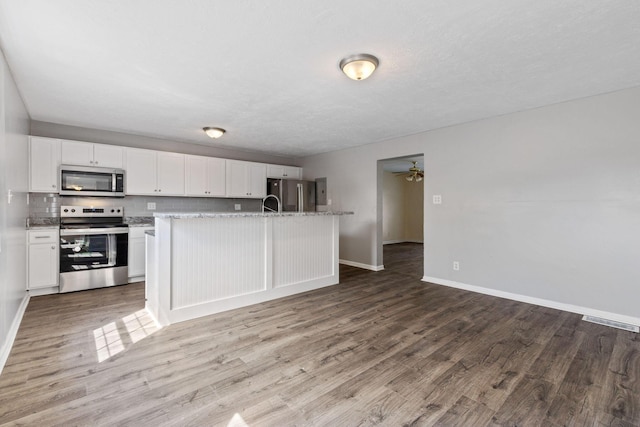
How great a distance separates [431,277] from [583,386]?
8.68 ft

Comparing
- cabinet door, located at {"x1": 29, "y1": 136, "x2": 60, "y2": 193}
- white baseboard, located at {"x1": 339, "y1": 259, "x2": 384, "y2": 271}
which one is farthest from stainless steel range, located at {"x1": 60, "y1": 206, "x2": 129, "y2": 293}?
white baseboard, located at {"x1": 339, "y1": 259, "x2": 384, "y2": 271}

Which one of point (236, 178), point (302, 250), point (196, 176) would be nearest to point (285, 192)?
A: point (236, 178)

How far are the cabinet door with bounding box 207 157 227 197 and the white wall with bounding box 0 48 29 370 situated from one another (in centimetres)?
259

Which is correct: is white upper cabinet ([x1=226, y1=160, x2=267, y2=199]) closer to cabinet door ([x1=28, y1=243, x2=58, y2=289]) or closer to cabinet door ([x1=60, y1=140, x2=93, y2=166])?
cabinet door ([x1=60, y1=140, x2=93, y2=166])

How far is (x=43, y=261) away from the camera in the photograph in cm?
377

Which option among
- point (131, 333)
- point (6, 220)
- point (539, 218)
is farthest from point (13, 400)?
point (539, 218)

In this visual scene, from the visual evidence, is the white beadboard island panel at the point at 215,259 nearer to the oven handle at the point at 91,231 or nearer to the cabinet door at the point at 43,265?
the oven handle at the point at 91,231

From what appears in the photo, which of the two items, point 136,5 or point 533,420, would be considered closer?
point 533,420

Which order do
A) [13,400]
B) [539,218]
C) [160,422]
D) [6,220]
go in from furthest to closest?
[539,218], [6,220], [13,400], [160,422]

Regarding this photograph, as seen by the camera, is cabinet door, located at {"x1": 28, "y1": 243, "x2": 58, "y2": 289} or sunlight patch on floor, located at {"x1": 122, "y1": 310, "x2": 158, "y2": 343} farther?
cabinet door, located at {"x1": 28, "y1": 243, "x2": 58, "y2": 289}

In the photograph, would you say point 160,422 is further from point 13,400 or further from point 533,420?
point 533,420

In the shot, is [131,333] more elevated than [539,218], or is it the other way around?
[539,218]

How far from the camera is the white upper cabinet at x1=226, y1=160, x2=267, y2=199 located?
229 inches

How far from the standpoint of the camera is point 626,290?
3.01 metres
